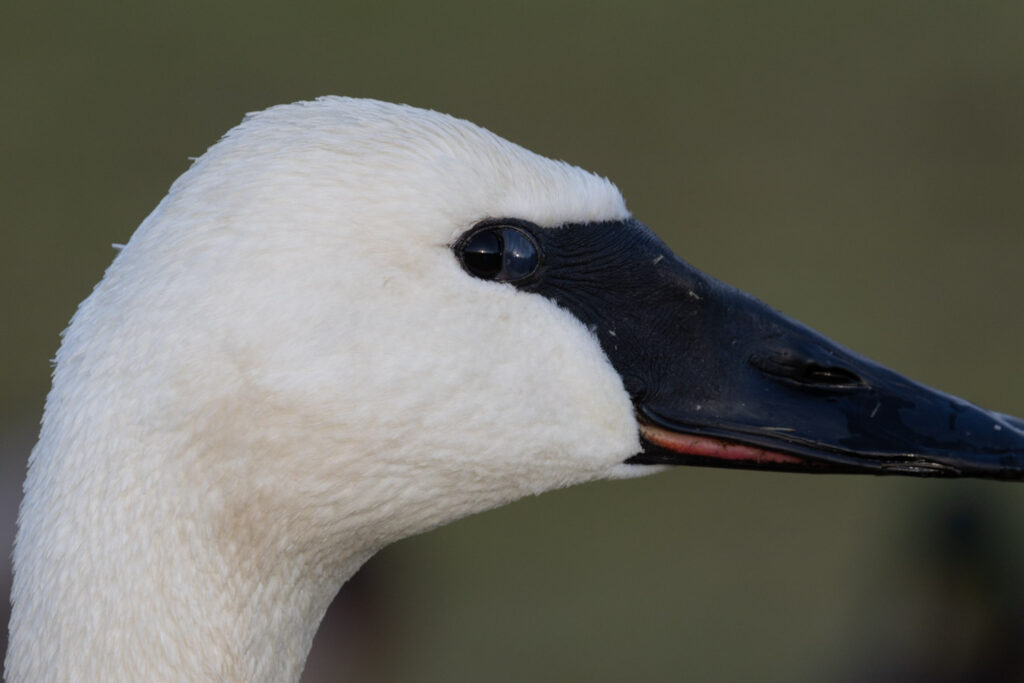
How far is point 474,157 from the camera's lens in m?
2.24

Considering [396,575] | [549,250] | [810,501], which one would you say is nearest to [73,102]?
[396,575]

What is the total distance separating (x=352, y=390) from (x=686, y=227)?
20.8 ft

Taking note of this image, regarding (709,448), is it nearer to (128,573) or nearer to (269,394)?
(269,394)

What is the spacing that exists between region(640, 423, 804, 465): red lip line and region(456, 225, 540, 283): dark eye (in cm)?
37

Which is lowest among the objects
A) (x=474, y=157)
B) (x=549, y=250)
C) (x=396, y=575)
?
(x=396, y=575)

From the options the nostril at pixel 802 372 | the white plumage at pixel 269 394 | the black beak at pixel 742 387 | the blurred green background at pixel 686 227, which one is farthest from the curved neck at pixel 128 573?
the blurred green background at pixel 686 227

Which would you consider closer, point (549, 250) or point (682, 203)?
point (549, 250)

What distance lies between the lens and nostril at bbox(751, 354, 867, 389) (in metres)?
2.37

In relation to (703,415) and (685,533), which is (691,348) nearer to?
(703,415)

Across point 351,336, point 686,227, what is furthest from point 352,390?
point 686,227

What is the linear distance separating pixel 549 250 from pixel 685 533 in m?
4.42

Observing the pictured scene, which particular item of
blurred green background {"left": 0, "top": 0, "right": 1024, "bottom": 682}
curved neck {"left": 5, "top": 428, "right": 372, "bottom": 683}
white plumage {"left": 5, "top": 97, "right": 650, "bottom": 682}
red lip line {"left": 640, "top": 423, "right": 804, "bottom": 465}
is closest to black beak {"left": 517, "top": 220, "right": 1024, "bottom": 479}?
red lip line {"left": 640, "top": 423, "right": 804, "bottom": 465}

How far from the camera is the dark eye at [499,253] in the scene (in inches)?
87.9

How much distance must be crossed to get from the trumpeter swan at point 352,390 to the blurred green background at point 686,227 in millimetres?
3218
